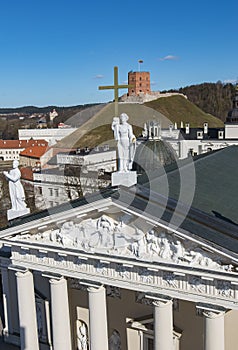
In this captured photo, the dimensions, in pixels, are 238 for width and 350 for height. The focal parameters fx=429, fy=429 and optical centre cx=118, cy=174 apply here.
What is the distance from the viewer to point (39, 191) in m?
51.8

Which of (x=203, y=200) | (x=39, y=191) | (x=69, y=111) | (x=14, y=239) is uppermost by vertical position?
(x=69, y=111)

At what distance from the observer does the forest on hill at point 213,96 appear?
480 feet

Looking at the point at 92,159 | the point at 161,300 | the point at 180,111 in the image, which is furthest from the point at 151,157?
the point at 180,111

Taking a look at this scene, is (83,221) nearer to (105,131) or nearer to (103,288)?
(103,288)

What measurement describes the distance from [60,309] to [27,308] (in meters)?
1.51

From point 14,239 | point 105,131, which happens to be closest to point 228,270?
point 14,239

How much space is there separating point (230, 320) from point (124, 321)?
3493mm

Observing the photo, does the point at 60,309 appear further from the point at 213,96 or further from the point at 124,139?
the point at 213,96

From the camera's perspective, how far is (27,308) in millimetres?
13914

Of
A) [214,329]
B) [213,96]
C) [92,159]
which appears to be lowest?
[214,329]

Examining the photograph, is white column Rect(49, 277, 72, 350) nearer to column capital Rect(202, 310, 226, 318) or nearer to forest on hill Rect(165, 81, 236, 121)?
column capital Rect(202, 310, 226, 318)

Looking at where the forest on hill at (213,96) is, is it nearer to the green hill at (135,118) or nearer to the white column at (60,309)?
the green hill at (135,118)

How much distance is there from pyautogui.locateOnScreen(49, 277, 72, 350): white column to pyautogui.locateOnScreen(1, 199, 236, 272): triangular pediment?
129cm

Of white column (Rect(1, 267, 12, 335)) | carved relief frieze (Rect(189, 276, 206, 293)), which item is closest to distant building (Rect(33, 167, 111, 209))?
white column (Rect(1, 267, 12, 335))
